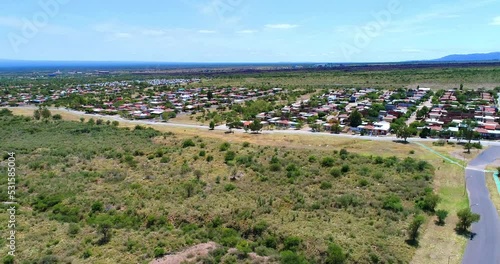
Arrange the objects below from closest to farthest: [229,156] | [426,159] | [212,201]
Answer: [212,201], [426,159], [229,156]

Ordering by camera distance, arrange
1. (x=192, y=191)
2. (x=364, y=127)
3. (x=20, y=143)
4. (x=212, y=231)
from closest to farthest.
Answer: (x=212, y=231), (x=192, y=191), (x=20, y=143), (x=364, y=127)

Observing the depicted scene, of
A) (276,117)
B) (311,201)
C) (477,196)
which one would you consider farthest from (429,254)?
(276,117)

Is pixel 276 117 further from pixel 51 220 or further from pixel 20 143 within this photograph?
pixel 51 220

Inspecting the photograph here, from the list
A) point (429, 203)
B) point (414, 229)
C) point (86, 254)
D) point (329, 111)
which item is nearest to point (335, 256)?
point (414, 229)

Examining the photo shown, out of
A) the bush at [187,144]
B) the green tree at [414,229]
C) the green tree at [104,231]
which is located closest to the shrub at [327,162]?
the green tree at [414,229]

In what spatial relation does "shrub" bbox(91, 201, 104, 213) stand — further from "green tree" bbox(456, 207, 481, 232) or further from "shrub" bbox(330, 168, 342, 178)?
"green tree" bbox(456, 207, 481, 232)

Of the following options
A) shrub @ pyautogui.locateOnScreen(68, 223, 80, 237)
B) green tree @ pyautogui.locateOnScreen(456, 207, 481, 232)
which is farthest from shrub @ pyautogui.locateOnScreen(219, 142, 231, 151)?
green tree @ pyautogui.locateOnScreen(456, 207, 481, 232)

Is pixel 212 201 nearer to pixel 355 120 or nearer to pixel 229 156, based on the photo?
pixel 229 156
